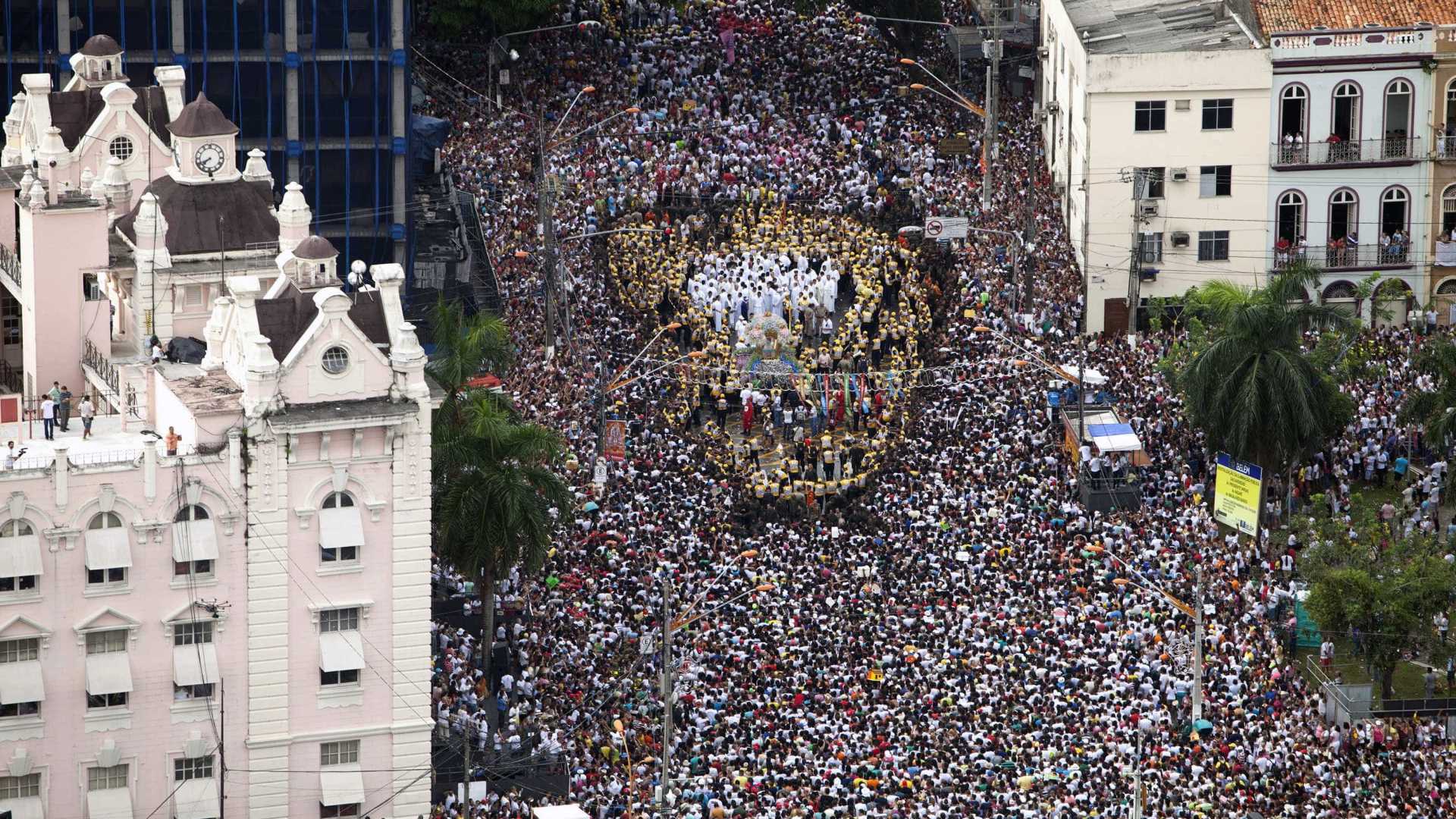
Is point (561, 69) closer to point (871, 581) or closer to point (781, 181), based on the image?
point (781, 181)

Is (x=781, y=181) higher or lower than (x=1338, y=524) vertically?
higher

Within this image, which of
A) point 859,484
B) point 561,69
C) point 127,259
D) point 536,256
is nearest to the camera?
point 127,259

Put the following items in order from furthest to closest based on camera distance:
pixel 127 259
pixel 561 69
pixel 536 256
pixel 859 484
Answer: pixel 561 69 < pixel 536 256 < pixel 859 484 < pixel 127 259

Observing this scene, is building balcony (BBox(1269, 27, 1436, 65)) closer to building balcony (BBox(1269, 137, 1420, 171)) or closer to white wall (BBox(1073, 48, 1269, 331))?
white wall (BBox(1073, 48, 1269, 331))

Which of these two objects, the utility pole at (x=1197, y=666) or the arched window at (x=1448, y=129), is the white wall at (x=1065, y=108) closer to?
the arched window at (x=1448, y=129)

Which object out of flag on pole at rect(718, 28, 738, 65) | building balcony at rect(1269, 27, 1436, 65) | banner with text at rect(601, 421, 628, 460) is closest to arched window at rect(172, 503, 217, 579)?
banner with text at rect(601, 421, 628, 460)

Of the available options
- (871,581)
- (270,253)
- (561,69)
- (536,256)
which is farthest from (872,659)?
(561,69)

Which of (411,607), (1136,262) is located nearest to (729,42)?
(1136,262)

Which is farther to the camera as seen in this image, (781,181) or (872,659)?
(781,181)
